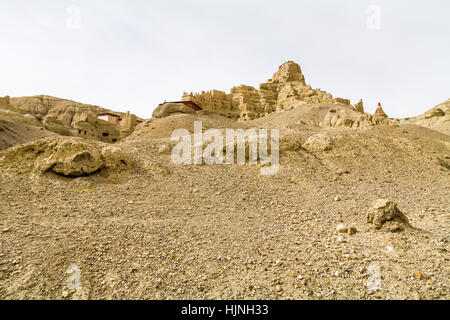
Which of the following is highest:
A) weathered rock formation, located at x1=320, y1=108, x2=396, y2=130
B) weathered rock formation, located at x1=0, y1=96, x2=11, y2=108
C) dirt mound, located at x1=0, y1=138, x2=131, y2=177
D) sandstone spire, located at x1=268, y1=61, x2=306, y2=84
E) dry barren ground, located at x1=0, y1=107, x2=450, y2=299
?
sandstone spire, located at x1=268, y1=61, x2=306, y2=84

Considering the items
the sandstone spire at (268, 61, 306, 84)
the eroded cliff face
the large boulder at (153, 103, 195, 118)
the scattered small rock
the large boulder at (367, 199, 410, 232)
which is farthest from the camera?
the sandstone spire at (268, 61, 306, 84)

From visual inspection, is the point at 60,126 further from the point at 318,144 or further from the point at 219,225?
the point at 219,225

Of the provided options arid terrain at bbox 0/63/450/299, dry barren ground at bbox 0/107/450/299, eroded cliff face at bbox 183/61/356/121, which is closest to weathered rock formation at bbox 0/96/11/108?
eroded cliff face at bbox 183/61/356/121

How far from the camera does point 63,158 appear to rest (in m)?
8.23

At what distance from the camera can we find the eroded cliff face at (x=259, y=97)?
3716cm

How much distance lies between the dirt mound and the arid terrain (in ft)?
0.12

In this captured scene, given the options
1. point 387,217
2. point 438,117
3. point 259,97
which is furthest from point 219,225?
point 259,97

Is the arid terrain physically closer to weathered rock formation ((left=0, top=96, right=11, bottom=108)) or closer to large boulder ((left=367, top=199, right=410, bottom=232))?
large boulder ((left=367, top=199, right=410, bottom=232))

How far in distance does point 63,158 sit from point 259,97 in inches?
1432

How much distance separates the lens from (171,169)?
9562 millimetres

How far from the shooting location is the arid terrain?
3730 mm

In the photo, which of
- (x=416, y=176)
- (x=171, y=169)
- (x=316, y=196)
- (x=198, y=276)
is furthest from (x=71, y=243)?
(x=416, y=176)

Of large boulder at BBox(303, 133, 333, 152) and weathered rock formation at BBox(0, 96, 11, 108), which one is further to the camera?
weathered rock formation at BBox(0, 96, 11, 108)
